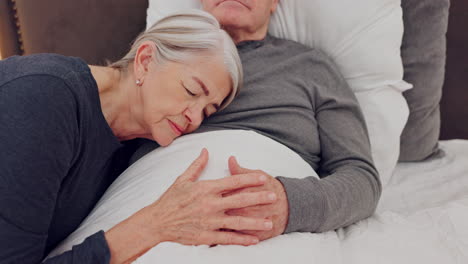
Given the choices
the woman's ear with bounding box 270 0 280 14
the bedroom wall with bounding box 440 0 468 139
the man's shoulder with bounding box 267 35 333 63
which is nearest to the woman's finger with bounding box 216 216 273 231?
the man's shoulder with bounding box 267 35 333 63

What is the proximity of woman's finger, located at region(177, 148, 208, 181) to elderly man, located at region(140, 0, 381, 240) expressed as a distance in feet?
0.18

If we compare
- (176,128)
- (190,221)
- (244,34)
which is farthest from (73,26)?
(190,221)

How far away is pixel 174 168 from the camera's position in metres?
0.89

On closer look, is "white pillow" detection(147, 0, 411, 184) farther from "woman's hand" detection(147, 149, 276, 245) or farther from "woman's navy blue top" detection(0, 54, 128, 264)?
"woman's navy blue top" detection(0, 54, 128, 264)

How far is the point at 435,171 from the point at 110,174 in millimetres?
895

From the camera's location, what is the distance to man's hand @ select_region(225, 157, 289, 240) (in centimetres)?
83

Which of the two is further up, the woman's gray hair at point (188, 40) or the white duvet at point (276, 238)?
the woman's gray hair at point (188, 40)

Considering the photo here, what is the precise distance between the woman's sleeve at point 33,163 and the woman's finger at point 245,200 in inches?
8.5

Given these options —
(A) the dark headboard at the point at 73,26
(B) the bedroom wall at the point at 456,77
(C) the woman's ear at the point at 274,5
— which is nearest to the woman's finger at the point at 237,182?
(C) the woman's ear at the point at 274,5

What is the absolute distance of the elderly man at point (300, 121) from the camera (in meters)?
0.87

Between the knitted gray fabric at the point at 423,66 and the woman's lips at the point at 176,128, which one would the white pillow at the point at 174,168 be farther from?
the knitted gray fabric at the point at 423,66

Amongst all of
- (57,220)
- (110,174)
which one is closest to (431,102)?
(110,174)

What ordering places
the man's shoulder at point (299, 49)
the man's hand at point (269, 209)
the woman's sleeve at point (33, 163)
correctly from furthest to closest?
the man's shoulder at point (299, 49) < the man's hand at point (269, 209) < the woman's sleeve at point (33, 163)

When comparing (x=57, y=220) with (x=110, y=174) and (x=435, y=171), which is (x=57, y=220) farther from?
(x=435, y=171)
